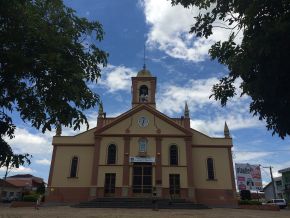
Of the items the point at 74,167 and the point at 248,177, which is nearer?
the point at 74,167

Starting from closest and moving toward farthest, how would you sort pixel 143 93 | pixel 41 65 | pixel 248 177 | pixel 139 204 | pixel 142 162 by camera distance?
pixel 41 65
pixel 139 204
pixel 142 162
pixel 248 177
pixel 143 93

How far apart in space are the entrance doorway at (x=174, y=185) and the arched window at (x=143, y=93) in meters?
10.5

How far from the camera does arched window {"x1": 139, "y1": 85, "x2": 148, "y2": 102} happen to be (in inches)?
1442

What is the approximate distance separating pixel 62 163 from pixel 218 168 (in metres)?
16.9

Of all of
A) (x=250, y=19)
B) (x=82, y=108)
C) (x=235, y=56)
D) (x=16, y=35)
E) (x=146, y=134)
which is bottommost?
Result: (x=82, y=108)

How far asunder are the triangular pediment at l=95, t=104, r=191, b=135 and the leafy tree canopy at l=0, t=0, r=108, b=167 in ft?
84.3

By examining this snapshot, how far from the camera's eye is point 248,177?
36.8 metres

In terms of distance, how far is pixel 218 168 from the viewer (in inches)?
1252

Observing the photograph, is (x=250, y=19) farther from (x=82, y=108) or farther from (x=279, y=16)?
(x=82, y=108)

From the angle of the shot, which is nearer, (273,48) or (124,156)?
(273,48)

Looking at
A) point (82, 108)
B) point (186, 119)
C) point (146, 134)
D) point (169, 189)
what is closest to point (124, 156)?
point (146, 134)

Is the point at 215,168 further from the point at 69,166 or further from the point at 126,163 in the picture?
the point at 69,166

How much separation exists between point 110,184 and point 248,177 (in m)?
17.8

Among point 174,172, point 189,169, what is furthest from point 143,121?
point 189,169
